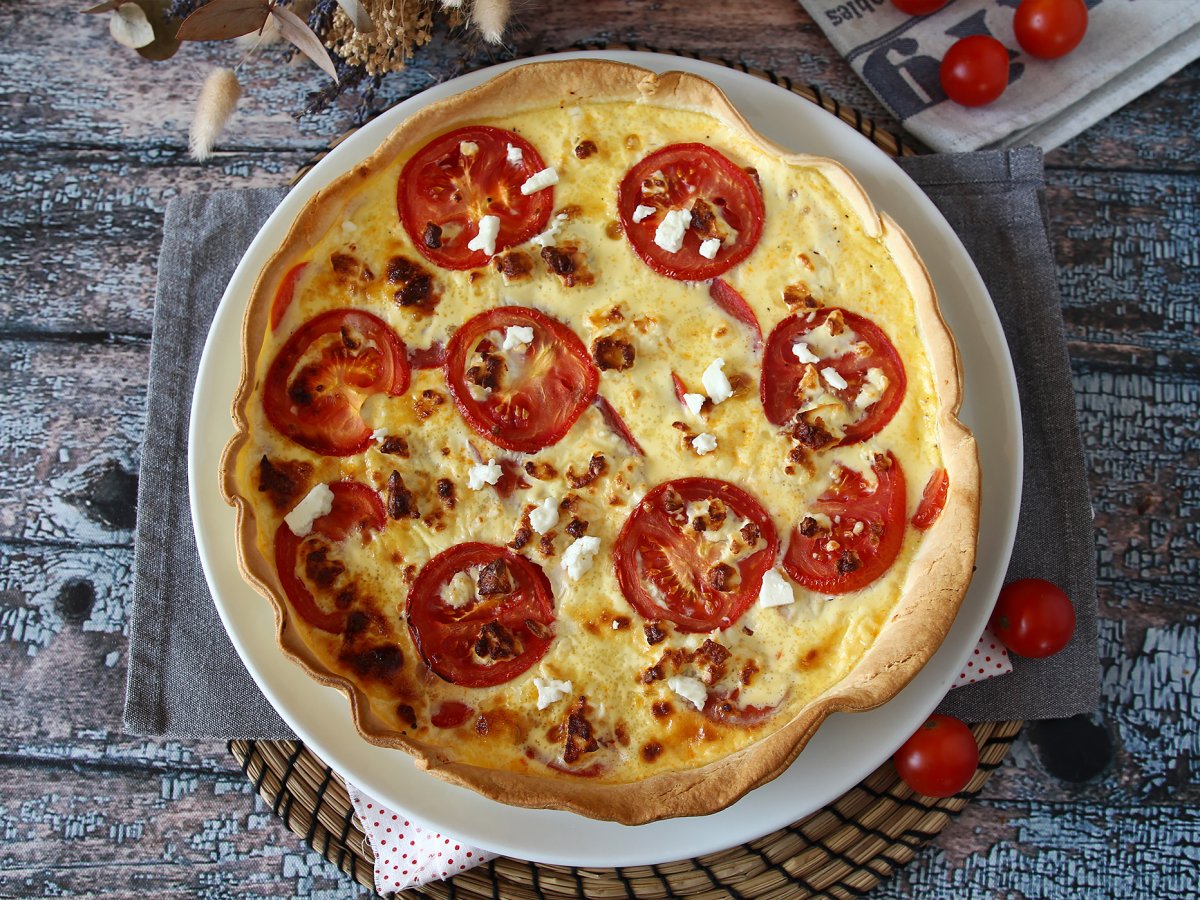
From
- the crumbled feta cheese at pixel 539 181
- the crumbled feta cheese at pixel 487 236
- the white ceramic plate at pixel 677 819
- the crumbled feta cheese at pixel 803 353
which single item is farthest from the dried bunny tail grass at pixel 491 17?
the crumbled feta cheese at pixel 803 353

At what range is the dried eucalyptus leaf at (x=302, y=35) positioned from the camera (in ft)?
9.57

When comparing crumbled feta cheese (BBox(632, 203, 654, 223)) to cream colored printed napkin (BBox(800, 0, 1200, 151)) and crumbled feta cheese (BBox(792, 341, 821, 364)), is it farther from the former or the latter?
cream colored printed napkin (BBox(800, 0, 1200, 151))

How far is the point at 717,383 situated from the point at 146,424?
198 centimetres

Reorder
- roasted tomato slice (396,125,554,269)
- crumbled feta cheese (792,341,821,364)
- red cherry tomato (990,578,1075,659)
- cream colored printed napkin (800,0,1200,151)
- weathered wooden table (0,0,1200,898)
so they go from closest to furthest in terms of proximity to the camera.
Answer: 1. crumbled feta cheese (792,341,821,364)
2. roasted tomato slice (396,125,554,269)
3. red cherry tomato (990,578,1075,659)
4. weathered wooden table (0,0,1200,898)
5. cream colored printed napkin (800,0,1200,151)

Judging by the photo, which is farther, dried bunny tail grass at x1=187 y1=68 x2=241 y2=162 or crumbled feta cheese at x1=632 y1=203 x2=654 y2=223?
dried bunny tail grass at x1=187 y1=68 x2=241 y2=162

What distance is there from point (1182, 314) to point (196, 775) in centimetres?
399

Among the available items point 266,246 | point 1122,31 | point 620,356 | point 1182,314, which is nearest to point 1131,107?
point 1122,31

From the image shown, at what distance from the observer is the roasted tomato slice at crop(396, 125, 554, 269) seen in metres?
3.07

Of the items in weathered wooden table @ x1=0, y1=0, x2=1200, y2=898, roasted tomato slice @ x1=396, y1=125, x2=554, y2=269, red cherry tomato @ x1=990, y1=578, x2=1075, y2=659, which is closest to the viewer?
roasted tomato slice @ x1=396, y1=125, x2=554, y2=269

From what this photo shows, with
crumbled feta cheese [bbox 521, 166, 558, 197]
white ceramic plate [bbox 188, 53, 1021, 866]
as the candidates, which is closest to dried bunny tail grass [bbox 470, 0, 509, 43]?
white ceramic plate [bbox 188, 53, 1021, 866]

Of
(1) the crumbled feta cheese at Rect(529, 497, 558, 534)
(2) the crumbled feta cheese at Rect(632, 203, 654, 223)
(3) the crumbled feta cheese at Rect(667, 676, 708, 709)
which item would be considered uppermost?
(2) the crumbled feta cheese at Rect(632, 203, 654, 223)

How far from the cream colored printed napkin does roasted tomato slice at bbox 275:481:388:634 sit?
2.42 metres

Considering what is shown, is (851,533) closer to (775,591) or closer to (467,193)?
(775,591)

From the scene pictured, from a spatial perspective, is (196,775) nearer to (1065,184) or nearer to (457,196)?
(457,196)
